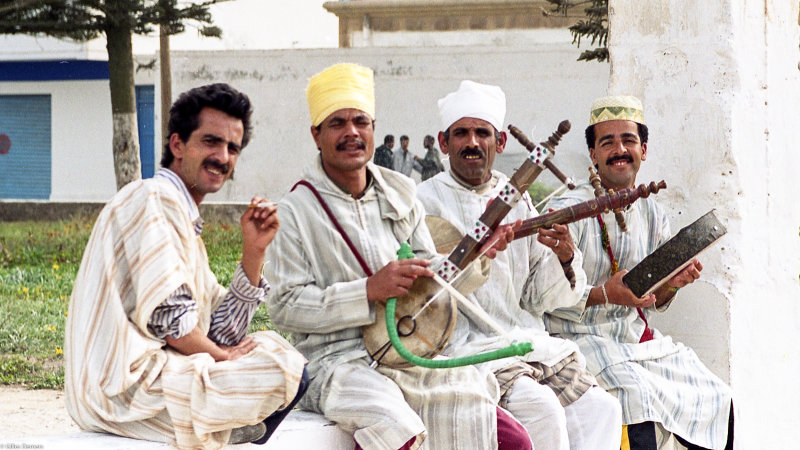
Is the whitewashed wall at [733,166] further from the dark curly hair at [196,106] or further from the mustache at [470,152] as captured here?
the dark curly hair at [196,106]

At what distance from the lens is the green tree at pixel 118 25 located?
1638cm

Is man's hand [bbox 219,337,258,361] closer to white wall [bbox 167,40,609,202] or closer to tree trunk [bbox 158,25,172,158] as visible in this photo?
white wall [bbox 167,40,609,202]

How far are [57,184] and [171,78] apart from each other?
4612 mm

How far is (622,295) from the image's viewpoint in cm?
445

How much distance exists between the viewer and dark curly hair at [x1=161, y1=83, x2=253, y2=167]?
3359 millimetres

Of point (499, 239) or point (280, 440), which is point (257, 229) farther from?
point (499, 239)

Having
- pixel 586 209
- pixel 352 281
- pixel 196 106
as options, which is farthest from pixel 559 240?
pixel 196 106

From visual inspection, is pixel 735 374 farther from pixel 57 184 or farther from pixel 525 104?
pixel 57 184

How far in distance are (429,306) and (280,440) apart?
0.69 m

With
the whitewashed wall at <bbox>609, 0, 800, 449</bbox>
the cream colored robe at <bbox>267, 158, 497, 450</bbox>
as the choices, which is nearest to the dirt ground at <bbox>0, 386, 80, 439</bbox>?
the cream colored robe at <bbox>267, 158, 497, 450</bbox>

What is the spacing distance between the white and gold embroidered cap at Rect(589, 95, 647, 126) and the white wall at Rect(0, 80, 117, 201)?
744 inches

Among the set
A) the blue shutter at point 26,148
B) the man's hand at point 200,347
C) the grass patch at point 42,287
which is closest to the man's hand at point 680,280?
the man's hand at point 200,347

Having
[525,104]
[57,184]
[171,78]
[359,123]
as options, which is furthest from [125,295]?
[57,184]

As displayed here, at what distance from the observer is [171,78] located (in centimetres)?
1991
